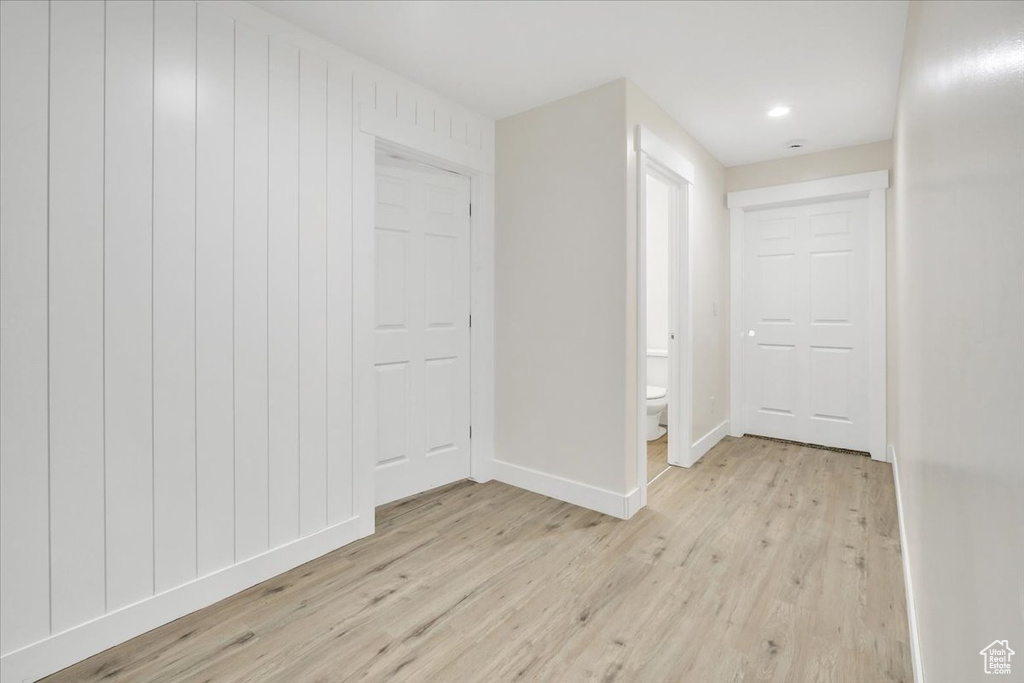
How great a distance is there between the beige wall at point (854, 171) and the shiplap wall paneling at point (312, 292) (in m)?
3.76

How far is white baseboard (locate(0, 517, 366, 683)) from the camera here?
1.57 m

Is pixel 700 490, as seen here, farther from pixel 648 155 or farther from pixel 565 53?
pixel 565 53

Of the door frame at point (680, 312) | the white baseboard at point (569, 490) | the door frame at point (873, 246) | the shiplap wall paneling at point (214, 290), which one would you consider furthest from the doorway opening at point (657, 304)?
the shiplap wall paneling at point (214, 290)

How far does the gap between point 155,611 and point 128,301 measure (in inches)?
46.8

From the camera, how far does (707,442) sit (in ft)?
13.4

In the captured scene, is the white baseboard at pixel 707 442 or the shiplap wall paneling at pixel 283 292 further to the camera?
the white baseboard at pixel 707 442

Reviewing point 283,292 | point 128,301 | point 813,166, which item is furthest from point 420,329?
point 813,166

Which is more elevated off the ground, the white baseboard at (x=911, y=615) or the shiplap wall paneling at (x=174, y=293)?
the shiplap wall paneling at (x=174, y=293)

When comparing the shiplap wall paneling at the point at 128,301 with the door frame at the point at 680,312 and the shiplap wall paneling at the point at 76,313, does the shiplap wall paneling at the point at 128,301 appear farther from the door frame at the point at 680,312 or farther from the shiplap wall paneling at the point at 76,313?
the door frame at the point at 680,312

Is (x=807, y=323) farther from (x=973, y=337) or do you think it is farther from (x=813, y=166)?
(x=973, y=337)

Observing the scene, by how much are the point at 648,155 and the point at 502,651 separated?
2.75m

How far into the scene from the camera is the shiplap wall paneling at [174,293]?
1841mm

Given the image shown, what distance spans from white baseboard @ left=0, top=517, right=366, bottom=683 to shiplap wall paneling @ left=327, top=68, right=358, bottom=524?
19 cm

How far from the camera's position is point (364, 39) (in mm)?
2385
